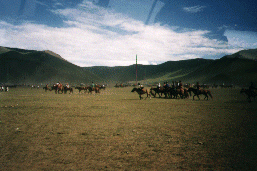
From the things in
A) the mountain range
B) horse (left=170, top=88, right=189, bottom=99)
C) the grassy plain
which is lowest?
the grassy plain

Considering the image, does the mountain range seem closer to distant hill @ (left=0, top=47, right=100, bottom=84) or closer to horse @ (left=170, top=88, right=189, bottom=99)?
distant hill @ (left=0, top=47, right=100, bottom=84)

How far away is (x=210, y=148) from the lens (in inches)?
228

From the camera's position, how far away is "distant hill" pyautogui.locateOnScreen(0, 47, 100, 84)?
12458cm

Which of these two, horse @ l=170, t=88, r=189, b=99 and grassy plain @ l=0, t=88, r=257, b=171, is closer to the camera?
grassy plain @ l=0, t=88, r=257, b=171

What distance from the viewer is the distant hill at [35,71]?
125 metres

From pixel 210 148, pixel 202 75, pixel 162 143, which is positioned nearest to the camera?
pixel 210 148

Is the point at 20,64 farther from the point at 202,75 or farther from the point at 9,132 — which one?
the point at 9,132

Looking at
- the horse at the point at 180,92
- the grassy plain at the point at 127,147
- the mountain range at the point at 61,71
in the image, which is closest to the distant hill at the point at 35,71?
the mountain range at the point at 61,71

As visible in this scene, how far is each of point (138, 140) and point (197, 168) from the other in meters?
2.44

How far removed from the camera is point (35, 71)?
441 feet

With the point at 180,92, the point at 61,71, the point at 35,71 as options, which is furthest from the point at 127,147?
the point at 61,71

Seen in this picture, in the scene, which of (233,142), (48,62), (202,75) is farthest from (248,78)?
(48,62)

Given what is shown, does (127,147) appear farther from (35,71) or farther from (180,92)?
(35,71)

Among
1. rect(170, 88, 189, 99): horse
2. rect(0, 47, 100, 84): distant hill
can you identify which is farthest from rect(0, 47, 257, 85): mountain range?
rect(170, 88, 189, 99): horse
